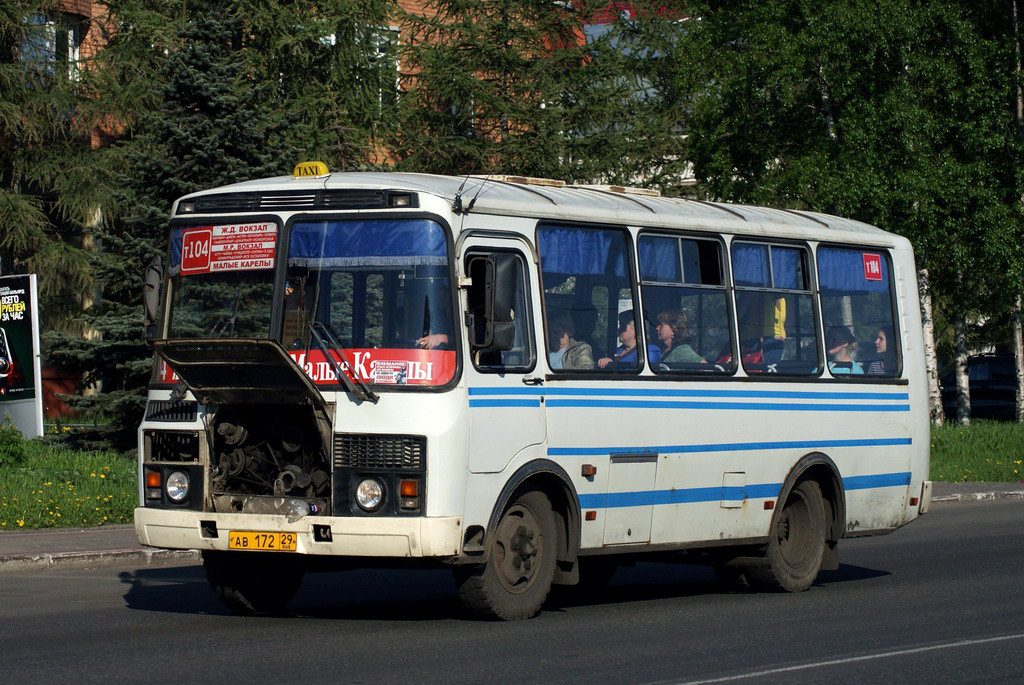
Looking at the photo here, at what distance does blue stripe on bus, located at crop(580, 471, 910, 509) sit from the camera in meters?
11.1

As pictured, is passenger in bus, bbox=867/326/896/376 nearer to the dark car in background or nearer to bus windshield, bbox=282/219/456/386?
bus windshield, bbox=282/219/456/386

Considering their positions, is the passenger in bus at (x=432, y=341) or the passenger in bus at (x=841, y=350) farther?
the passenger in bus at (x=841, y=350)

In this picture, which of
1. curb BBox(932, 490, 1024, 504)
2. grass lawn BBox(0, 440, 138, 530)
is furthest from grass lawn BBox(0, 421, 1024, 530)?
curb BBox(932, 490, 1024, 504)

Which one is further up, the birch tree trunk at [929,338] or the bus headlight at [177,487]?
the birch tree trunk at [929,338]

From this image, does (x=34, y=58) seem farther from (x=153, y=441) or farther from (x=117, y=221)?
(x=153, y=441)

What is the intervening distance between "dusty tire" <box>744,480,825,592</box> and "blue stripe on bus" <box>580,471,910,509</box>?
1.26 feet

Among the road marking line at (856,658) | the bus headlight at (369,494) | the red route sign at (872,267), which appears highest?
the red route sign at (872,267)

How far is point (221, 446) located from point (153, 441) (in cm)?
55

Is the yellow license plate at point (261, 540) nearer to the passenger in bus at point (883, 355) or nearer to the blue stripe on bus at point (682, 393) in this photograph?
the blue stripe on bus at point (682, 393)

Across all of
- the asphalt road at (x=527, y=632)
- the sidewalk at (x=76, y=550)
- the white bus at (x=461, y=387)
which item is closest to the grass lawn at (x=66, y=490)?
the sidewalk at (x=76, y=550)

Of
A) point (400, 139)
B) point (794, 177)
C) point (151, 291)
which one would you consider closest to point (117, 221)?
point (400, 139)

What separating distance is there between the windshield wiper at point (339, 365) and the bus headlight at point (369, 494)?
492mm

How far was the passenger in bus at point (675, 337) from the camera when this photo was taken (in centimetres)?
1183

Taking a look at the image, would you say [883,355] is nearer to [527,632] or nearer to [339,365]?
[527,632]
